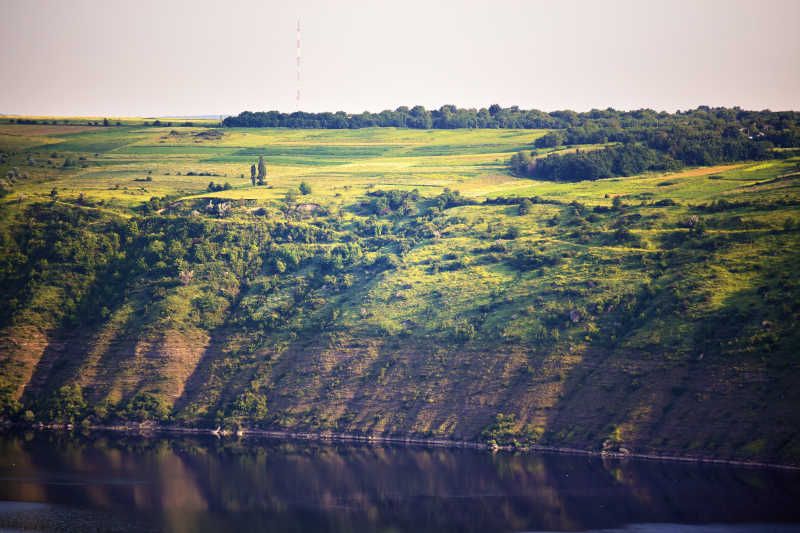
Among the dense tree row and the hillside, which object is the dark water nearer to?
the hillside

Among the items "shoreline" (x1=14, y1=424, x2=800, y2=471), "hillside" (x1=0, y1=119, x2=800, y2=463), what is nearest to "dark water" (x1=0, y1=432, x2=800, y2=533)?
"shoreline" (x1=14, y1=424, x2=800, y2=471)

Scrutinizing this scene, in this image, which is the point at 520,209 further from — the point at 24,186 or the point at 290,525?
the point at 24,186

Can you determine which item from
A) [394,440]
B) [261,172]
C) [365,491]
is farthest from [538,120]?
[365,491]

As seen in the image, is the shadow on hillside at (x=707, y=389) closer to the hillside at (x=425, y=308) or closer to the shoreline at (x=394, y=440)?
the hillside at (x=425, y=308)

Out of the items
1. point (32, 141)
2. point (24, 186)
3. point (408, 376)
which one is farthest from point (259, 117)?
point (408, 376)

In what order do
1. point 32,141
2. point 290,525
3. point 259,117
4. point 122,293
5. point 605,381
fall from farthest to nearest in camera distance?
1. point 259,117
2. point 32,141
3. point 122,293
4. point 605,381
5. point 290,525

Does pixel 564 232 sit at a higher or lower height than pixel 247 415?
higher

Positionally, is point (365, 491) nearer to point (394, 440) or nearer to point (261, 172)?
point (394, 440)
